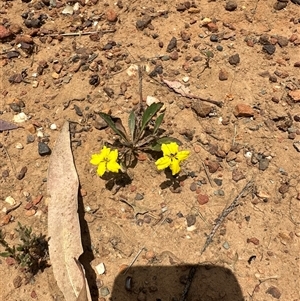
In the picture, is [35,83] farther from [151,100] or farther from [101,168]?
[101,168]

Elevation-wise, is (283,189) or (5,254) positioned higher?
(283,189)

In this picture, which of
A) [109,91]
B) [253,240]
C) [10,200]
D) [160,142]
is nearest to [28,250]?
[10,200]

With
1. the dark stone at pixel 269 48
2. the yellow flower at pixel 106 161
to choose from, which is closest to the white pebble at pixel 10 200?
the yellow flower at pixel 106 161

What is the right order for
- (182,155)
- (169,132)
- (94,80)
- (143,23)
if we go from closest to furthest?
(182,155) → (169,132) → (94,80) → (143,23)

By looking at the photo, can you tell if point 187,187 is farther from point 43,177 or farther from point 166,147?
point 43,177

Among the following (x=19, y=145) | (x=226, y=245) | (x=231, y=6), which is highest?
(x=231, y=6)

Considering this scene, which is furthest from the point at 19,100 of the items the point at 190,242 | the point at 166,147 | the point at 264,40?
the point at 264,40

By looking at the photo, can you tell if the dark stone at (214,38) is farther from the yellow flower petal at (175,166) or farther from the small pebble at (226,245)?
the small pebble at (226,245)
